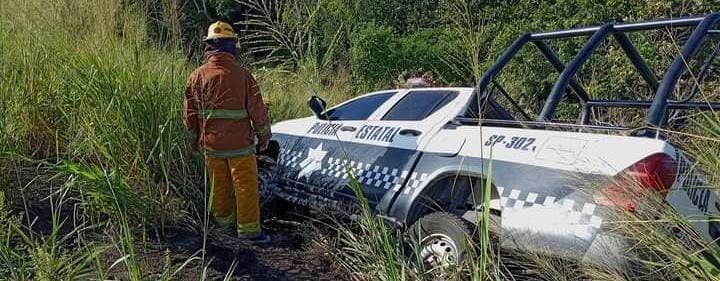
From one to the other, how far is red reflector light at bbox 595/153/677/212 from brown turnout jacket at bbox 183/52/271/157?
2444 mm

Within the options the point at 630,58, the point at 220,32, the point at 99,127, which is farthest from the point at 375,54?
the point at 99,127

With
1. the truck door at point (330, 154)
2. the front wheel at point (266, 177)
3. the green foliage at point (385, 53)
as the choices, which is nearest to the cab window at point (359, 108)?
the truck door at point (330, 154)

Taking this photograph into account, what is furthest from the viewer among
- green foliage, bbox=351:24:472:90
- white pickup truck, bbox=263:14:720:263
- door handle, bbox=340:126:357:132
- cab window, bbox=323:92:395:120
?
green foliage, bbox=351:24:472:90

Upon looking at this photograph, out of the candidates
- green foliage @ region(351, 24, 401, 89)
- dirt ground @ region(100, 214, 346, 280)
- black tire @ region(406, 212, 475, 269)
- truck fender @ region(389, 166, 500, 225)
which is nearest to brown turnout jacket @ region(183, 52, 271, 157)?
dirt ground @ region(100, 214, 346, 280)

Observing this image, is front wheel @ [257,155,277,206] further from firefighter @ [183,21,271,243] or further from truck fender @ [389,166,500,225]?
truck fender @ [389,166,500,225]

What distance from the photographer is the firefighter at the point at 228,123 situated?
456cm

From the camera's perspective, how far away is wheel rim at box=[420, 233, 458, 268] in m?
3.68

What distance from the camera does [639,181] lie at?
296cm

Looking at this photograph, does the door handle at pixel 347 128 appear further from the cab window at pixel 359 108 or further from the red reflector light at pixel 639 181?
the red reflector light at pixel 639 181

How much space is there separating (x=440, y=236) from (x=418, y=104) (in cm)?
129

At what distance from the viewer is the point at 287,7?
610 centimetres

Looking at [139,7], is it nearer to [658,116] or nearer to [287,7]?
[287,7]

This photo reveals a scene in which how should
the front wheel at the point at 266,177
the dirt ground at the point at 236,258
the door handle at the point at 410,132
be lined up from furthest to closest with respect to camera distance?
the front wheel at the point at 266,177 < the door handle at the point at 410,132 < the dirt ground at the point at 236,258

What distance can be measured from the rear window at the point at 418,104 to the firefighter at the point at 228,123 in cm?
92
